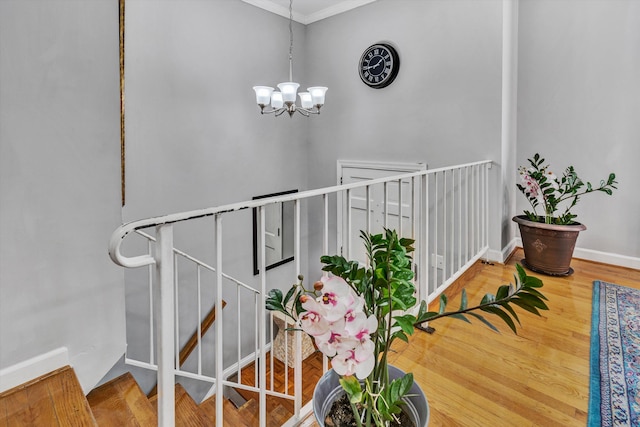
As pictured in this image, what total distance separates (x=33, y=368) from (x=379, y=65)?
366 cm

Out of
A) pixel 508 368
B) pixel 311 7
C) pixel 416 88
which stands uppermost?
pixel 311 7

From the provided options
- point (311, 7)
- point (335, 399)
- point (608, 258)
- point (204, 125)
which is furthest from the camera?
point (311, 7)

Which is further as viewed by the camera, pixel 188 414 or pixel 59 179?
pixel 188 414

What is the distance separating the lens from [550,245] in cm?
264

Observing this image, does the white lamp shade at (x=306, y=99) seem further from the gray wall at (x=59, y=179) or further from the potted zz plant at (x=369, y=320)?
the potted zz plant at (x=369, y=320)

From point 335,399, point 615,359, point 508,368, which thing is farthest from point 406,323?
point 615,359

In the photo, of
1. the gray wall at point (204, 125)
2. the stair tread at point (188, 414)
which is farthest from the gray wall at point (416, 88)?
the stair tread at point (188, 414)

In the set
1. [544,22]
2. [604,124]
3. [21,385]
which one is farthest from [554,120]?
[21,385]

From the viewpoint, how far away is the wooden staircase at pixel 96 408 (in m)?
1.17

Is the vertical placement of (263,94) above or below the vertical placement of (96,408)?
above

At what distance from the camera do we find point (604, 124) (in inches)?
113

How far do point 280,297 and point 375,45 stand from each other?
3.47 metres

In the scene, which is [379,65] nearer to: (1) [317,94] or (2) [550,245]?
(1) [317,94]

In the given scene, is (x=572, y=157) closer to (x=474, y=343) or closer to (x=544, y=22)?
(x=544, y=22)
